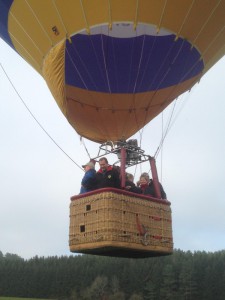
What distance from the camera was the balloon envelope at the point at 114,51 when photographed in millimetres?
5820

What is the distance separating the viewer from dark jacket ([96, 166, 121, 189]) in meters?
5.38

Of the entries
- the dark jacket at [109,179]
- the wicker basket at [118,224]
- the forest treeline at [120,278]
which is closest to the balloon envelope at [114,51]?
the dark jacket at [109,179]

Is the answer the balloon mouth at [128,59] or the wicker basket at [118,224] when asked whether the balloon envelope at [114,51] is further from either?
the wicker basket at [118,224]

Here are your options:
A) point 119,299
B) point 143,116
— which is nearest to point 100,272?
point 119,299

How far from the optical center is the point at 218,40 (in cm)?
668

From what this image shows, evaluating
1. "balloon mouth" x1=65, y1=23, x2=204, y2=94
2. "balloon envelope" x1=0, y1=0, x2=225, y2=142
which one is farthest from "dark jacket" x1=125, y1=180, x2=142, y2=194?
"balloon mouth" x1=65, y1=23, x2=204, y2=94

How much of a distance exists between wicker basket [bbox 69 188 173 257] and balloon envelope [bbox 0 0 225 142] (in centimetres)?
164

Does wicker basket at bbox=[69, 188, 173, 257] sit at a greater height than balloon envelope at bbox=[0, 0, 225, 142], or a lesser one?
lesser

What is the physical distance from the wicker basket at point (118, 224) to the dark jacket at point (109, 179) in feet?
0.43

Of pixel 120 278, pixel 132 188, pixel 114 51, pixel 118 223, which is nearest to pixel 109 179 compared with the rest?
pixel 132 188

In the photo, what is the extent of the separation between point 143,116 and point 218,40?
154 centimetres

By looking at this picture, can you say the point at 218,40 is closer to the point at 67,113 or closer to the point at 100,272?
the point at 67,113

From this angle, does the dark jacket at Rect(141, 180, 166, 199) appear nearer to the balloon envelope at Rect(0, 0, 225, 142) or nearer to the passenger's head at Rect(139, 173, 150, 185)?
the passenger's head at Rect(139, 173, 150, 185)

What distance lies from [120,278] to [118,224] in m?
51.1
